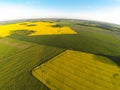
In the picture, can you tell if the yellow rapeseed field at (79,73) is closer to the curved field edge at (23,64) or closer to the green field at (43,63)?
the green field at (43,63)

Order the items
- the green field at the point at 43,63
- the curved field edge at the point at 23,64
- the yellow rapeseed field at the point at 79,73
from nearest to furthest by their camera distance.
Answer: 1. the curved field edge at the point at 23,64
2. the yellow rapeseed field at the point at 79,73
3. the green field at the point at 43,63

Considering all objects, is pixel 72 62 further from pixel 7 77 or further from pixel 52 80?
pixel 7 77

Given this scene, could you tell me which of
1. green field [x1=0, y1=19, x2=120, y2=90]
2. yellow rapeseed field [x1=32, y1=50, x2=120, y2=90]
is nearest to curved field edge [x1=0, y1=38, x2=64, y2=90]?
green field [x1=0, y1=19, x2=120, y2=90]

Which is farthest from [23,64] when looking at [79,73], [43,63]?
[79,73]

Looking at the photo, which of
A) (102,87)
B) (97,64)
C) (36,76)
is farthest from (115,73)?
(36,76)

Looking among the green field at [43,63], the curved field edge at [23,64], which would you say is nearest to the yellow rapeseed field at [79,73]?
the green field at [43,63]

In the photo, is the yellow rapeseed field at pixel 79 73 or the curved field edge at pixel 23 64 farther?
the yellow rapeseed field at pixel 79 73

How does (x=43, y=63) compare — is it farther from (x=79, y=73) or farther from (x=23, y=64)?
(x=79, y=73)

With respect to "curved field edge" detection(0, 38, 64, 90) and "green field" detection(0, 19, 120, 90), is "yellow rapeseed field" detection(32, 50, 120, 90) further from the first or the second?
"curved field edge" detection(0, 38, 64, 90)
